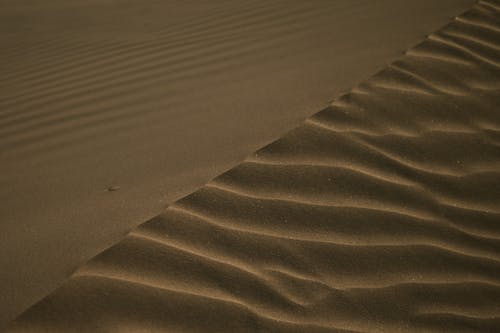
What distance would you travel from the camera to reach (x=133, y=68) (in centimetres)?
331

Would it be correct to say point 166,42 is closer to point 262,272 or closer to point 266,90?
point 266,90

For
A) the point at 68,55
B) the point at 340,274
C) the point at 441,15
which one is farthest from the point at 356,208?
the point at 68,55

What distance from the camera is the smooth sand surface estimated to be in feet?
4.43

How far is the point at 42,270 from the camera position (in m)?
1.50

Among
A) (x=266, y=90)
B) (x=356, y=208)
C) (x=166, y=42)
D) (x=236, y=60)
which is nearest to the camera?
(x=356, y=208)

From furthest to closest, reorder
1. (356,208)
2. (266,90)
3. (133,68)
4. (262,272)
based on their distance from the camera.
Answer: (133,68), (266,90), (356,208), (262,272)

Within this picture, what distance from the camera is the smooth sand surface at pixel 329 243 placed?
135 centimetres

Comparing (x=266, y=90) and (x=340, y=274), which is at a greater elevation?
(x=266, y=90)

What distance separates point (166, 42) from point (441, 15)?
236 centimetres

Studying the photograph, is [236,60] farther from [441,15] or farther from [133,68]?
[441,15]

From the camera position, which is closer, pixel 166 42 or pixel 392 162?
pixel 392 162

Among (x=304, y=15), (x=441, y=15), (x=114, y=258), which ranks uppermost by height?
(x=304, y=15)

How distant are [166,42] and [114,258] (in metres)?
2.71

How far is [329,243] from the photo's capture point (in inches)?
61.9
